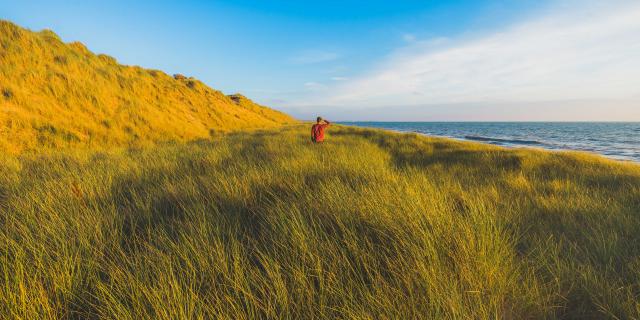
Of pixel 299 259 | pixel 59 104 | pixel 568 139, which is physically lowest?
pixel 568 139

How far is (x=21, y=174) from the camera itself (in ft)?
12.5

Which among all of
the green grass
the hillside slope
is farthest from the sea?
the hillside slope

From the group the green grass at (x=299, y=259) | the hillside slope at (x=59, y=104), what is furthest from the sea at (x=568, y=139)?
the hillside slope at (x=59, y=104)

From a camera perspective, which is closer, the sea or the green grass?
the green grass

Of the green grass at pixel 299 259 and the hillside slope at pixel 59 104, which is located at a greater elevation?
the hillside slope at pixel 59 104

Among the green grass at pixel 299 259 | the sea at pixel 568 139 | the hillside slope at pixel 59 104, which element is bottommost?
the sea at pixel 568 139

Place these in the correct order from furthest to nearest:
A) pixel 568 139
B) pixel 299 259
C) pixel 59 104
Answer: pixel 568 139 → pixel 59 104 → pixel 299 259

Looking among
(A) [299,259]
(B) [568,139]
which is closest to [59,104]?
(A) [299,259]

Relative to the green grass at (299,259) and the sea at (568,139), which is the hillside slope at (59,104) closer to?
the green grass at (299,259)

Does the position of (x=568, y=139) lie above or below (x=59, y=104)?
below

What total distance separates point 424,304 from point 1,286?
2.20 metres

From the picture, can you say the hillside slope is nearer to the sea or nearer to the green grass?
the green grass

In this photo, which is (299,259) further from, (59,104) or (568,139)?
(568,139)

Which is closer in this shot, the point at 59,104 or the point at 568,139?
the point at 59,104
